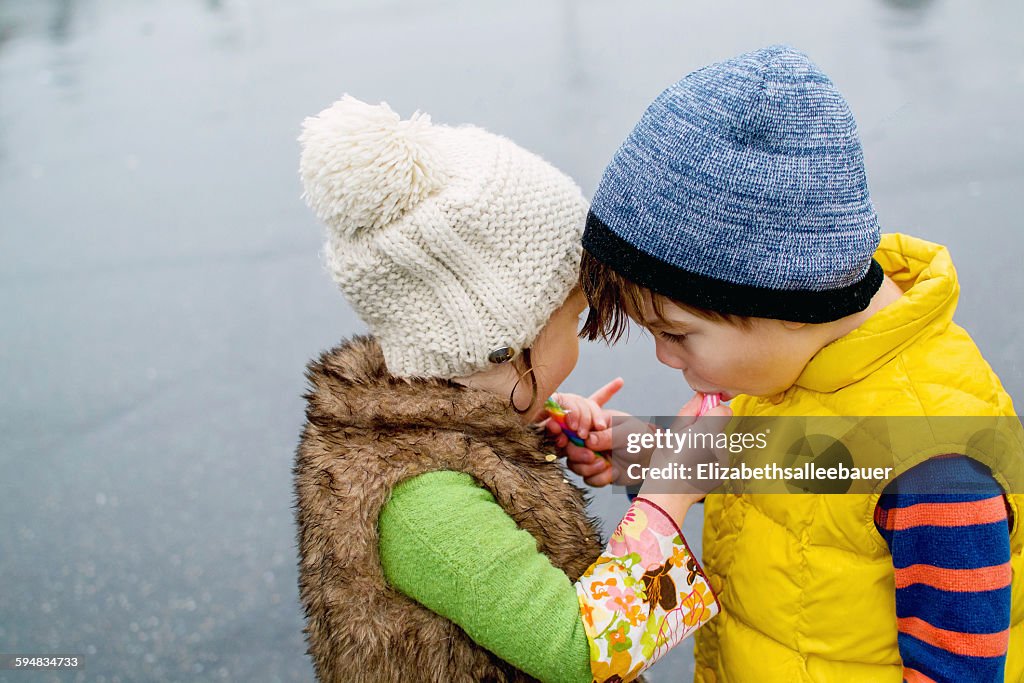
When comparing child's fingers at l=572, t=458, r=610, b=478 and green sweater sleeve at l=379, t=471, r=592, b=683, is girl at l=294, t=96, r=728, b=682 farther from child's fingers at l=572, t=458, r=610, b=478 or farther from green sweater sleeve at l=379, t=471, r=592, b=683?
child's fingers at l=572, t=458, r=610, b=478

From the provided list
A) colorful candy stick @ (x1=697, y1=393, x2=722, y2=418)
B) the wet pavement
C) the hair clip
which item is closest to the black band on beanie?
the hair clip

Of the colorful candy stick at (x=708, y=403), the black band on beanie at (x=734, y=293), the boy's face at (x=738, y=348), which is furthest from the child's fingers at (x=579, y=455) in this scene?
the black band on beanie at (x=734, y=293)

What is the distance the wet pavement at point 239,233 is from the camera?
244 cm

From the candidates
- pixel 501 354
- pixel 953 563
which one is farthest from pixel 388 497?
pixel 953 563

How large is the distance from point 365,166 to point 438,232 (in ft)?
0.46

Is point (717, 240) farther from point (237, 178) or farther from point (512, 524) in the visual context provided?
point (237, 178)

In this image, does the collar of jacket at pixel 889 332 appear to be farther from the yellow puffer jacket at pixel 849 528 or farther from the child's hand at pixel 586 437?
the child's hand at pixel 586 437

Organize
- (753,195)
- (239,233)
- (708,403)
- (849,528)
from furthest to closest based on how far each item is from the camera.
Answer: (239,233), (708,403), (849,528), (753,195)

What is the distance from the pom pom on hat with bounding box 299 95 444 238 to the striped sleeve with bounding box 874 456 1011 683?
772 millimetres

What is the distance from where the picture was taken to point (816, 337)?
4.02 ft

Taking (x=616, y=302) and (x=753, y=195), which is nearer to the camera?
(x=753, y=195)

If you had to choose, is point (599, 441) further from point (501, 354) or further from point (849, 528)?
point (849, 528)

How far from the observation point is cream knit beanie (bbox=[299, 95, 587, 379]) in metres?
1.32

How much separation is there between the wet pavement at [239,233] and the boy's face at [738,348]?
1075 mm
